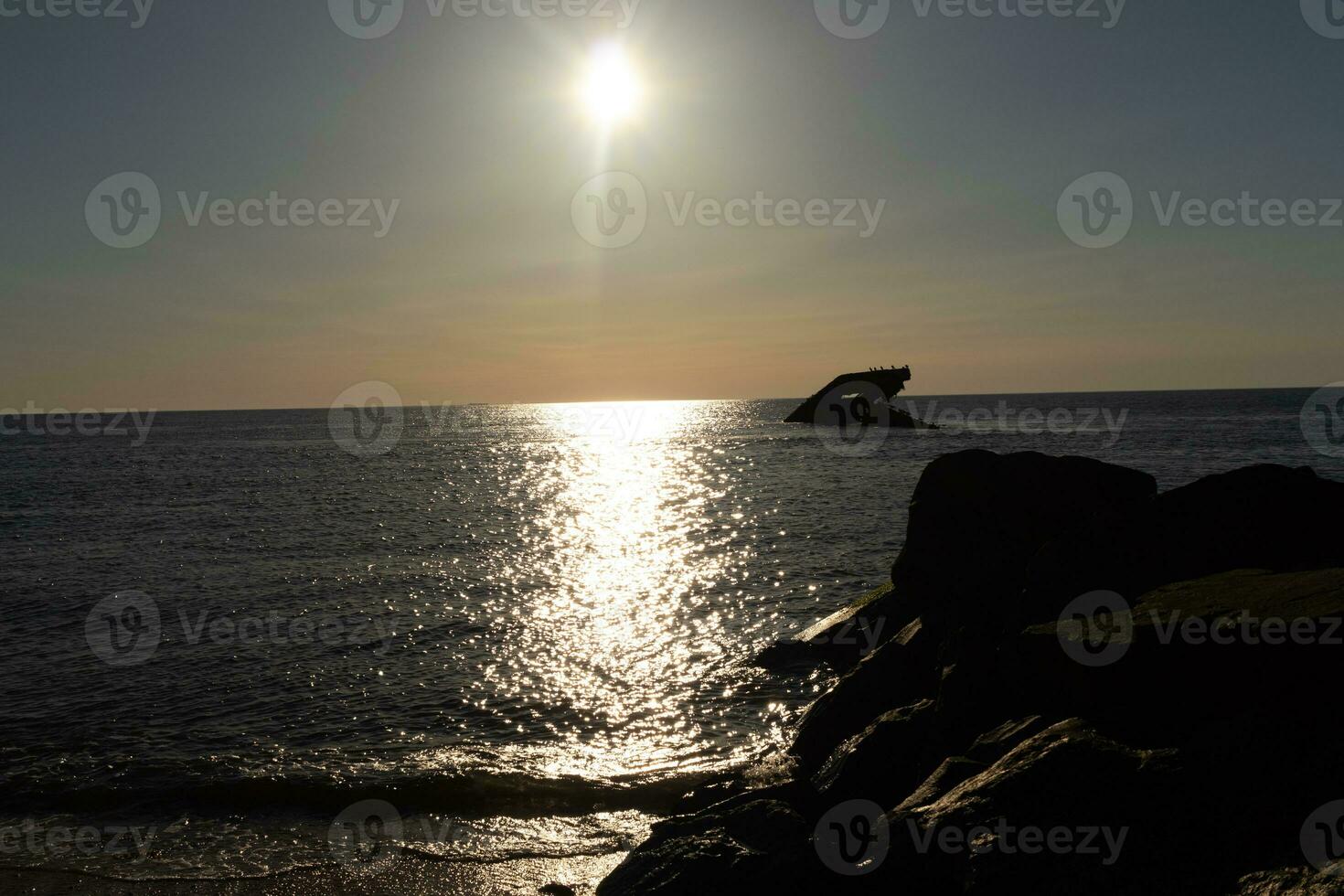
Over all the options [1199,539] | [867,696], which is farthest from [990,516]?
[1199,539]

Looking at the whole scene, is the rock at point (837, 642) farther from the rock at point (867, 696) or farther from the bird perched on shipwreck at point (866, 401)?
the bird perched on shipwreck at point (866, 401)

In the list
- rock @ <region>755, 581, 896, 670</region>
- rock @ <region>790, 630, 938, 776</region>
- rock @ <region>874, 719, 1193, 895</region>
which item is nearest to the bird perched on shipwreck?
rock @ <region>755, 581, 896, 670</region>

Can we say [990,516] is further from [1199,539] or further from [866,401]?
[866,401]

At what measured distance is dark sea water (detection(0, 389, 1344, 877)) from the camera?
12.4m

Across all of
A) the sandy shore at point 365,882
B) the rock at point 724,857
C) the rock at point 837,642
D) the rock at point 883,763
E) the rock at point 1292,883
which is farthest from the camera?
the rock at point 837,642

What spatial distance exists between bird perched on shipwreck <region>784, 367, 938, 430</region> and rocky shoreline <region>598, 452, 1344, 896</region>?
332ft

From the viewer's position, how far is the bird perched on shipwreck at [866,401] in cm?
11512

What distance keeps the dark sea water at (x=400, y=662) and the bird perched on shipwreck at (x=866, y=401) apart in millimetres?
65352

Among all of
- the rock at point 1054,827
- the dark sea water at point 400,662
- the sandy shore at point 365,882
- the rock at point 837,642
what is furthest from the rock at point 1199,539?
the rock at point 837,642

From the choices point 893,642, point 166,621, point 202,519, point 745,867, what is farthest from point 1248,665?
point 202,519

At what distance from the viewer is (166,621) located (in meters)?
23.1

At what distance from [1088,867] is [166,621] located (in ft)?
78.7

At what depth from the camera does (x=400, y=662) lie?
19.3m

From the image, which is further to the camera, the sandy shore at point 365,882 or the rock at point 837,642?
the rock at point 837,642
